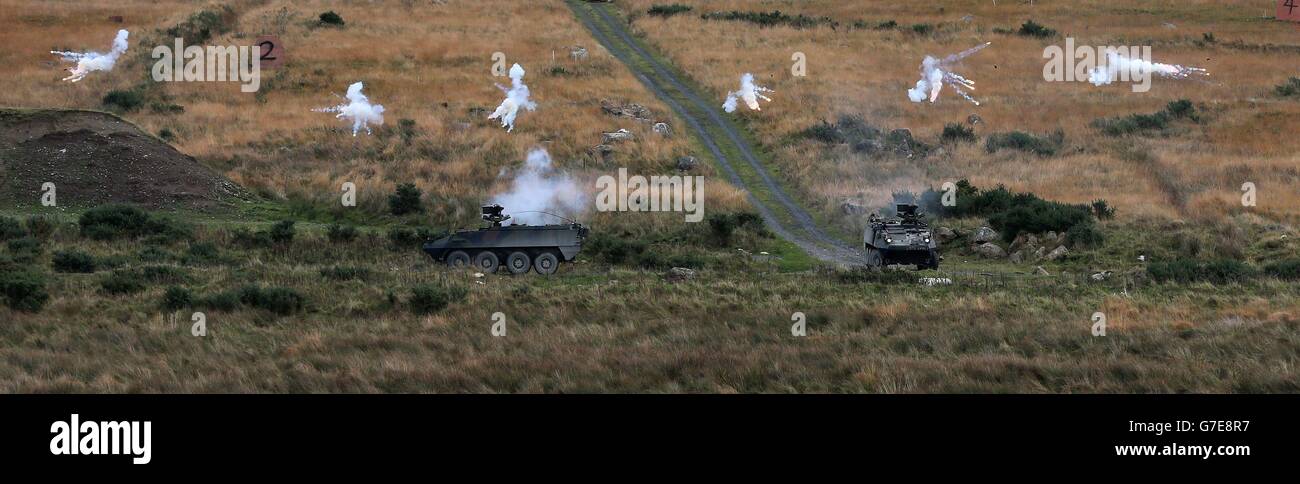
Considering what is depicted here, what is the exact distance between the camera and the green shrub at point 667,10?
81312mm

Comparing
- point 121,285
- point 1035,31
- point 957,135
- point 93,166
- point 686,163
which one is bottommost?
point 121,285

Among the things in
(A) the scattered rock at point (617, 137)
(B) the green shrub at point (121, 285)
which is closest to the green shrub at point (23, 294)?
(B) the green shrub at point (121, 285)

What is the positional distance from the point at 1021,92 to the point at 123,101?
1686 inches

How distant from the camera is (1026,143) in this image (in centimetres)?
4856

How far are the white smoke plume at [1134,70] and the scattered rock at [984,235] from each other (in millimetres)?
31992

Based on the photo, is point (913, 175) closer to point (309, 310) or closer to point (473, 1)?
point (309, 310)

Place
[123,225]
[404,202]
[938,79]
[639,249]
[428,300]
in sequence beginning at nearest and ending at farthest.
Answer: [428,300] < [639,249] < [123,225] < [404,202] < [938,79]

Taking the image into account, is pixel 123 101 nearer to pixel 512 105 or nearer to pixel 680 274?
pixel 512 105

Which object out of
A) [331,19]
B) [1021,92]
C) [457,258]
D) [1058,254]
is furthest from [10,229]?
[1021,92]

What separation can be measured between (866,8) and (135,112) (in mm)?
51490

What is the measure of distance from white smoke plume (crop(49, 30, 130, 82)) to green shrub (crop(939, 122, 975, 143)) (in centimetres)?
4110

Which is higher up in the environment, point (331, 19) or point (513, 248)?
point (331, 19)

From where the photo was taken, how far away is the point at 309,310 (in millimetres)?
24875
